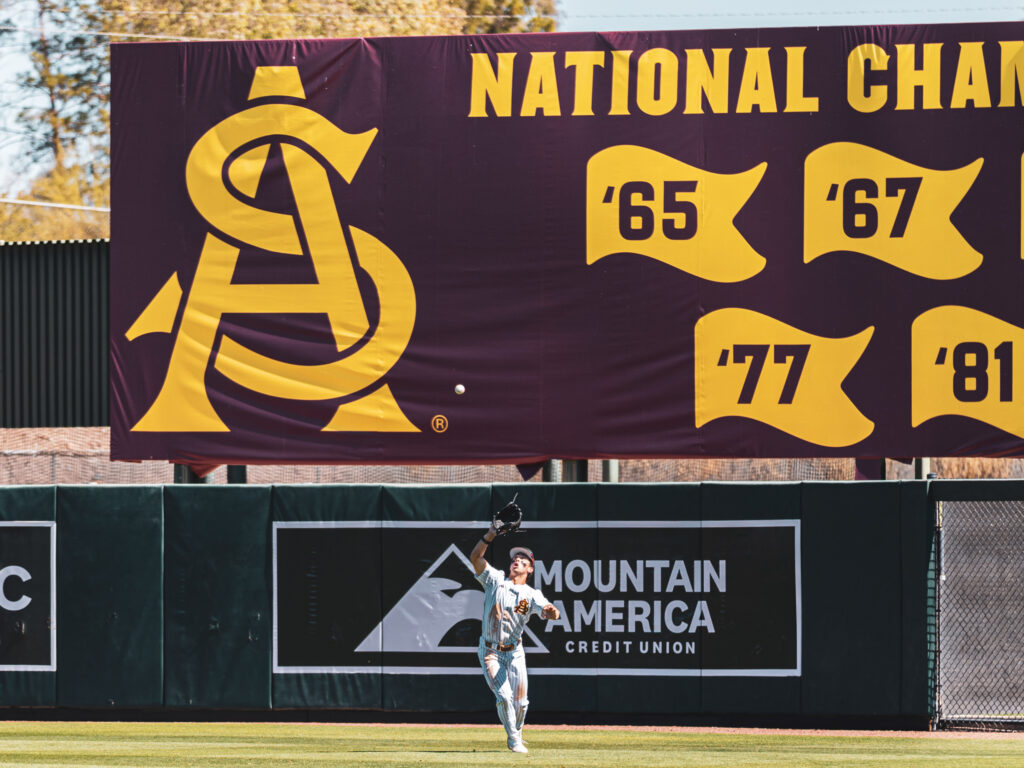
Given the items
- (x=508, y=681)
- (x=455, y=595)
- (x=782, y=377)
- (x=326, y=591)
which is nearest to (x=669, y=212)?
(x=782, y=377)

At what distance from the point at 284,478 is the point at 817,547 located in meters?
16.5

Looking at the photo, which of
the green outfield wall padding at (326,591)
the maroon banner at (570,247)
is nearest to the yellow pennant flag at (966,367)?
the maroon banner at (570,247)

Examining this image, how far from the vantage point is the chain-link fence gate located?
1531 cm

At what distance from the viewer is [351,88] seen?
53.7 feet

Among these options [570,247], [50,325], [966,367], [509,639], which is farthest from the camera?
[50,325]

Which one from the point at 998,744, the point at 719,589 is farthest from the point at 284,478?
the point at 998,744

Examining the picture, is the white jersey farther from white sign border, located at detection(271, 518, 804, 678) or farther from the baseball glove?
white sign border, located at detection(271, 518, 804, 678)

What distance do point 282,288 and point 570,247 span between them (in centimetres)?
335

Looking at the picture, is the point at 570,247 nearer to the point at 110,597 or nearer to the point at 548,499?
the point at 548,499

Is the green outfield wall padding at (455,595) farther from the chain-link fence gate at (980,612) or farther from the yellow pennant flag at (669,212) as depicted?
the yellow pennant flag at (669,212)

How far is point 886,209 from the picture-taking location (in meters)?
15.7

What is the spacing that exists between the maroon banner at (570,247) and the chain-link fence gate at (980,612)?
0.87 meters

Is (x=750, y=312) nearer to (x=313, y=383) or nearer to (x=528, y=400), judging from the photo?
(x=528, y=400)

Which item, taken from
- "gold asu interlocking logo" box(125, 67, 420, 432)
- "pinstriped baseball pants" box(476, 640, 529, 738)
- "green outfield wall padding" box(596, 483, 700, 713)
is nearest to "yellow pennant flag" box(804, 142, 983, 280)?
"green outfield wall padding" box(596, 483, 700, 713)
